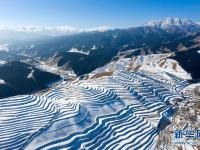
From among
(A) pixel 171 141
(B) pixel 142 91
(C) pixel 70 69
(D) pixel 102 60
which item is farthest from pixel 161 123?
(D) pixel 102 60

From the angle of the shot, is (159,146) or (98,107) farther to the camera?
(98,107)

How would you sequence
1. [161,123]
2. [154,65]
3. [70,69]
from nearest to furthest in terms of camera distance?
[161,123] → [154,65] → [70,69]

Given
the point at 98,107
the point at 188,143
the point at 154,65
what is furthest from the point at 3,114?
the point at 154,65

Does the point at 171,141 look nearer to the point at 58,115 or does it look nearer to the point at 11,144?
the point at 58,115

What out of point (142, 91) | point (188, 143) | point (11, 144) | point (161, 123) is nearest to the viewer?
point (11, 144)

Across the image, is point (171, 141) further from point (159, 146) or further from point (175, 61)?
point (175, 61)

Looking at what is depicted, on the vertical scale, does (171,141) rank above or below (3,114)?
below
